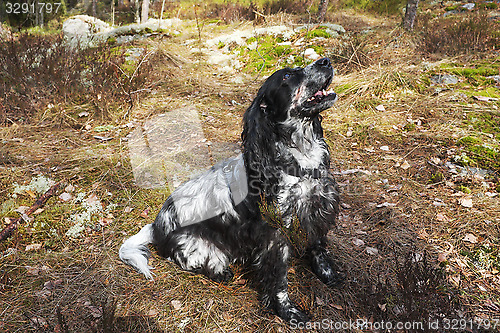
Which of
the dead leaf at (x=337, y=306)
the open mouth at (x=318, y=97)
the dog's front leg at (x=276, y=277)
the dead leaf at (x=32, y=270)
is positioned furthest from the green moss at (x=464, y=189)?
the dead leaf at (x=32, y=270)

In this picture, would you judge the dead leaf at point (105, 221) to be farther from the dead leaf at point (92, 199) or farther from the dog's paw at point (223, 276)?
the dog's paw at point (223, 276)

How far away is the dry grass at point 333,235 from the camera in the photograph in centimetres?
268

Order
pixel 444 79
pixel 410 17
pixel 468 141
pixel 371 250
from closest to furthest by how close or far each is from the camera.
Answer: pixel 371 250, pixel 468 141, pixel 444 79, pixel 410 17

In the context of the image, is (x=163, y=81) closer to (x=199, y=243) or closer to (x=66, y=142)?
(x=66, y=142)

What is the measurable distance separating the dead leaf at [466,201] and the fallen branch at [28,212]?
4869mm

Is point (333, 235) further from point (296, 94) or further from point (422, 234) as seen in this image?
point (296, 94)

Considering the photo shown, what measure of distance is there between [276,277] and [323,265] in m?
0.58

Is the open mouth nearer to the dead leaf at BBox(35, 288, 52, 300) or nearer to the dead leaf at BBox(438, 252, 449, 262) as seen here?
the dead leaf at BBox(438, 252, 449, 262)

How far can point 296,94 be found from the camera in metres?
2.61

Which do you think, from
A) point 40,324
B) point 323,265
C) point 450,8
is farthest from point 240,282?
point 450,8

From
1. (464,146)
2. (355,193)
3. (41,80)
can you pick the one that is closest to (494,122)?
(464,146)

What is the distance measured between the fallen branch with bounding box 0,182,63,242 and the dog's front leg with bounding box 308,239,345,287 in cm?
315

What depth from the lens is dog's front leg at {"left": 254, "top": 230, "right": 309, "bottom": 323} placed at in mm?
2732

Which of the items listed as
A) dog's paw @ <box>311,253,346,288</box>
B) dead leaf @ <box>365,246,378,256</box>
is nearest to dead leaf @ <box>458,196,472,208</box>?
dead leaf @ <box>365,246,378,256</box>
